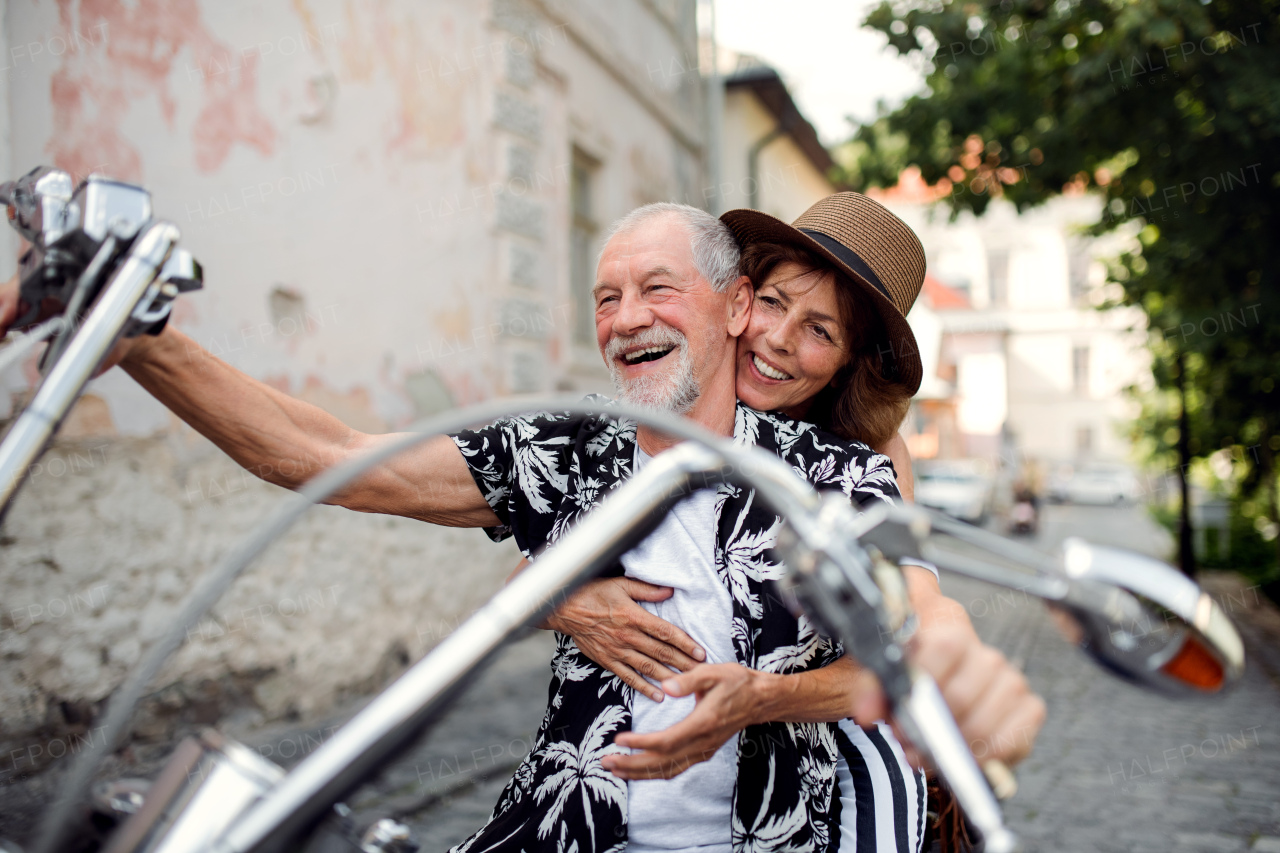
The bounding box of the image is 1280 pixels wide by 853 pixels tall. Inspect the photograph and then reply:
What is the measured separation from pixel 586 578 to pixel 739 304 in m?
1.29

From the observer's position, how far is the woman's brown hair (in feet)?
6.87

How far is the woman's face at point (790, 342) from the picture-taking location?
1974 mm

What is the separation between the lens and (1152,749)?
554cm

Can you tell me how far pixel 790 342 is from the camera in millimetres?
1987

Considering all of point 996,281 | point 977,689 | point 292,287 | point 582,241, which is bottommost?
point 977,689

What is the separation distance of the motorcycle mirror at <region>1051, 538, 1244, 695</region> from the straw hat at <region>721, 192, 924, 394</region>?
126 cm

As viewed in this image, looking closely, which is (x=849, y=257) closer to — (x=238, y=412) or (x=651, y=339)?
(x=651, y=339)

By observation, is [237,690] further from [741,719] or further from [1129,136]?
[1129,136]

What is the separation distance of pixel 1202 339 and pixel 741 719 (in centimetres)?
665

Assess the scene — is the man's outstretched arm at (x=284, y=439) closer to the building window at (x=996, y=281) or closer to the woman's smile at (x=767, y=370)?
the woman's smile at (x=767, y=370)

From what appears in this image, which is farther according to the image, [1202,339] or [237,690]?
[1202,339]

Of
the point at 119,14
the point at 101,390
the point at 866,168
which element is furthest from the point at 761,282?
the point at 866,168

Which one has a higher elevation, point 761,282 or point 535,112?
point 535,112

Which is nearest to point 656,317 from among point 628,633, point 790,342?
point 790,342
